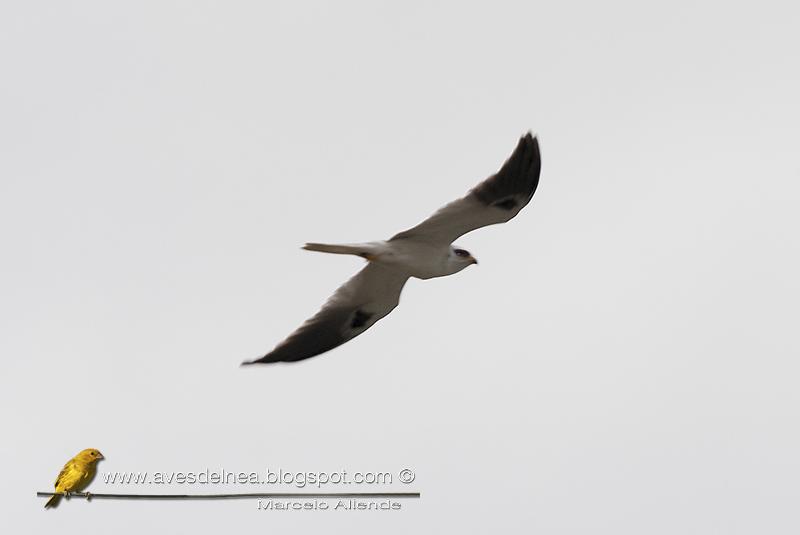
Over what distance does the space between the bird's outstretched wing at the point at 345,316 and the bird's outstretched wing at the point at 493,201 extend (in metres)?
1.24

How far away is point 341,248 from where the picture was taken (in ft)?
52.0

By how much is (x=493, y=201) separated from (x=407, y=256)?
139 cm

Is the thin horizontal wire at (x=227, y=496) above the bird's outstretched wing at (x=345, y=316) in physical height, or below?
below

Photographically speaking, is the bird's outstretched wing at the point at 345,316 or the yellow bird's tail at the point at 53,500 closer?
the yellow bird's tail at the point at 53,500

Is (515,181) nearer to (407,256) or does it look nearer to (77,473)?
(407,256)

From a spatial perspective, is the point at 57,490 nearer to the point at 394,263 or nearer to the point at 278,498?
the point at 278,498

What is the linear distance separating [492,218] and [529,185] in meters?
0.70

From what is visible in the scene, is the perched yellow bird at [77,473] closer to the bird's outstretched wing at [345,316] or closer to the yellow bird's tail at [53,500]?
the yellow bird's tail at [53,500]

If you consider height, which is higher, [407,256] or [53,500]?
[407,256]

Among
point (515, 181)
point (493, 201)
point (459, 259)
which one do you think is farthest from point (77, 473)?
point (515, 181)

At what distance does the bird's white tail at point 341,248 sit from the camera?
15.5 metres

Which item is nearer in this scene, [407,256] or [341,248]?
[341,248]

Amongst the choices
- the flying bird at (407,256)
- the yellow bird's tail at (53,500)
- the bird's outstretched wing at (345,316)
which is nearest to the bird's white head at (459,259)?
the flying bird at (407,256)

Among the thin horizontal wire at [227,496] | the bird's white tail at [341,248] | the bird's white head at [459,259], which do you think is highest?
the bird's white head at [459,259]
